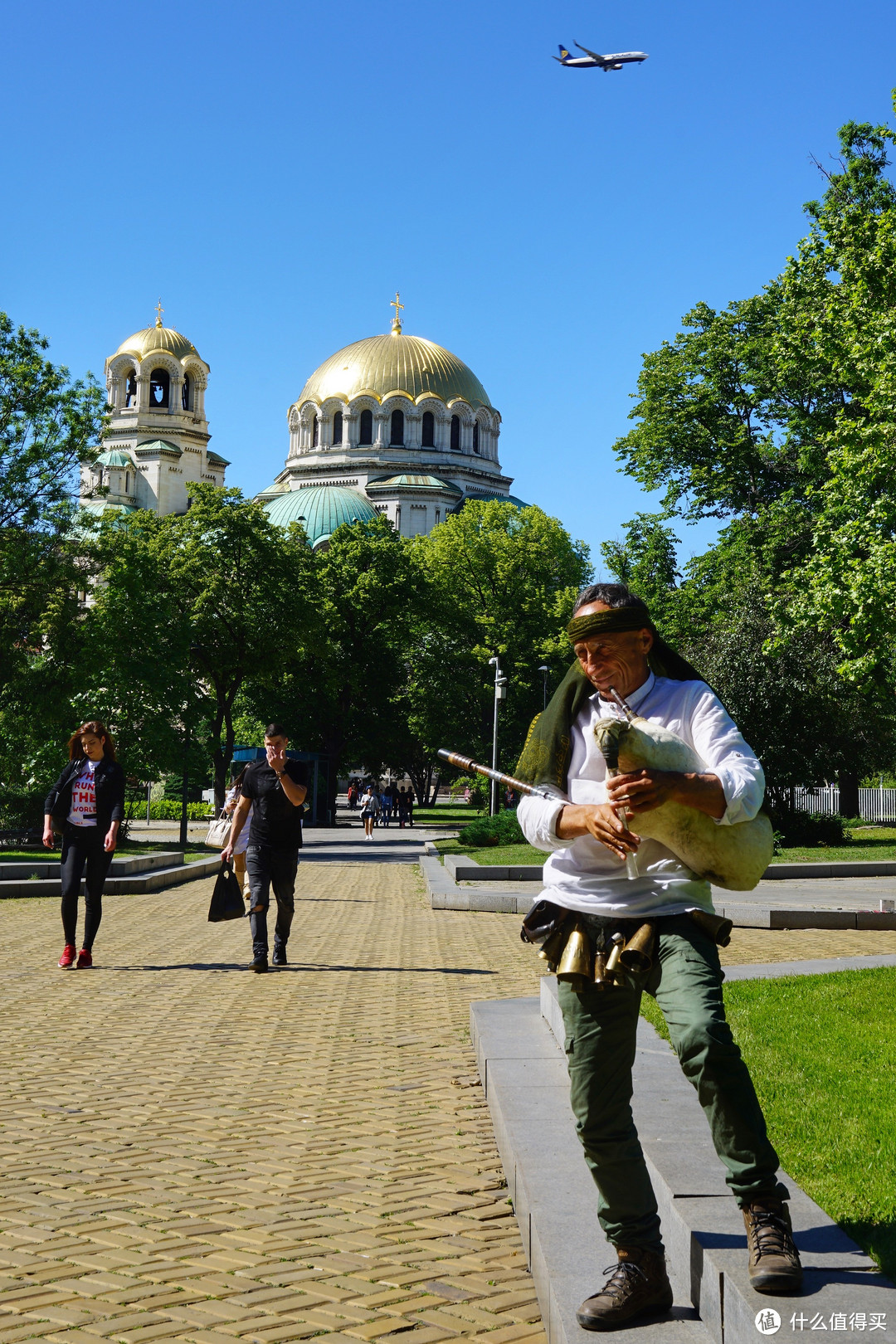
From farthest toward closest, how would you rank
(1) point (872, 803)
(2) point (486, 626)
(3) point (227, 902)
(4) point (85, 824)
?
1. (2) point (486, 626)
2. (1) point (872, 803)
3. (4) point (85, 824)
4. (3) point (227, 902)

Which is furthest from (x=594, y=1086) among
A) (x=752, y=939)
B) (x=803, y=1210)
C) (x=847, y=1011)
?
(x=752, y=939)

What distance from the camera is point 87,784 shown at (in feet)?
36.1

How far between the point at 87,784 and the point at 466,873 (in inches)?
367

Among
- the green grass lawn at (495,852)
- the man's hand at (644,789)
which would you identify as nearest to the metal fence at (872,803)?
the green grass lawn at (495,852)

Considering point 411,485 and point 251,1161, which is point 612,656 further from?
point 411,485

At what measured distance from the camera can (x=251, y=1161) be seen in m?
5.29

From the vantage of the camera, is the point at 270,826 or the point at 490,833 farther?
the point at 490,833

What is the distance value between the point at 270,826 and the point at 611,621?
7.73 m

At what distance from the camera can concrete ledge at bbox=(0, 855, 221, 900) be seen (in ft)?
58.8

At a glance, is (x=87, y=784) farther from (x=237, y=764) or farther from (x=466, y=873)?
(x=237, y=764)

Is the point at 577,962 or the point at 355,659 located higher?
the point at 355,659

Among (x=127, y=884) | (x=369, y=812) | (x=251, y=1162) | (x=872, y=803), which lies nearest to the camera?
(x=251, y=1162)

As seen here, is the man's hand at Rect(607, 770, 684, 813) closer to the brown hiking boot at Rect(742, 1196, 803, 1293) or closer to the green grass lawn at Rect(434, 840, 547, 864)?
the brown hiking boot at Rect(742, 1196, 803, 1293)

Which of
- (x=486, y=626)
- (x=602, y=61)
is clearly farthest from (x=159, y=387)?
(x=602, y=61)
